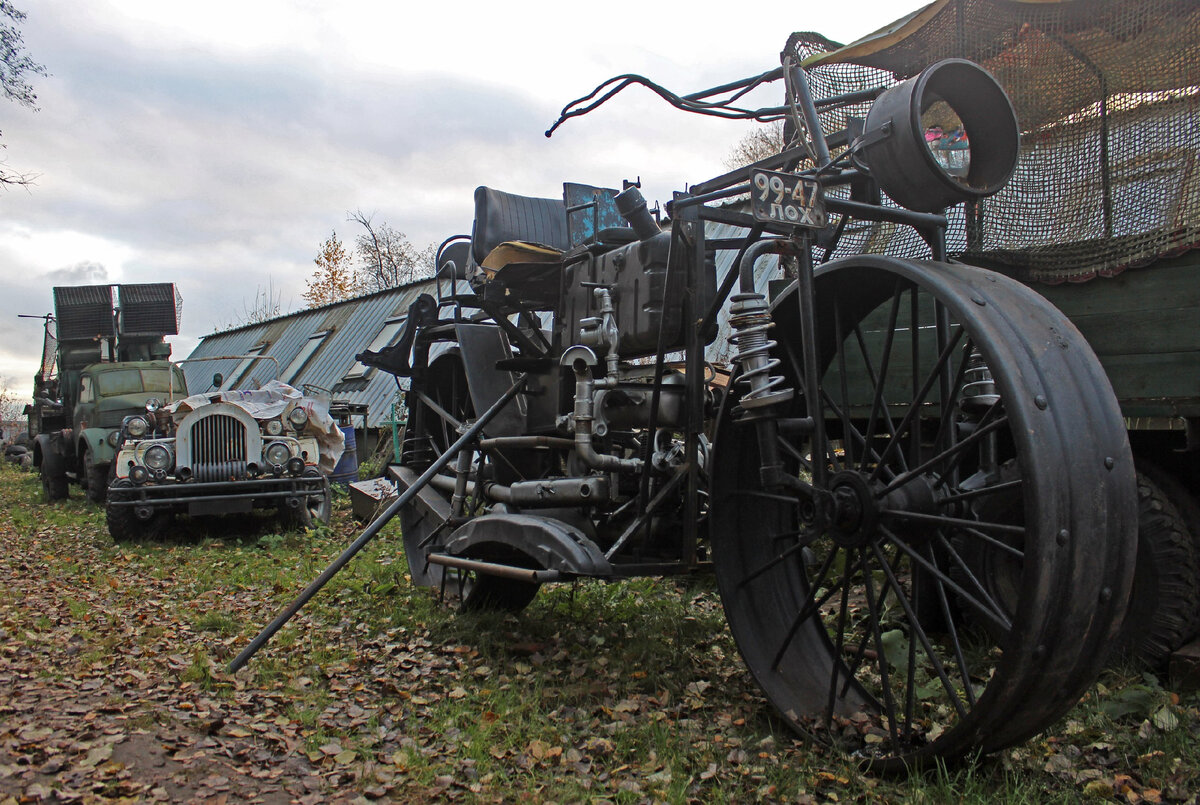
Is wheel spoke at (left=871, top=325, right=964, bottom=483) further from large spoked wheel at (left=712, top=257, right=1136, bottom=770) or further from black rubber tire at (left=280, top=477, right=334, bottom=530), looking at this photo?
black rubber tire at (left=280, top=477, right=334, bottom=530)

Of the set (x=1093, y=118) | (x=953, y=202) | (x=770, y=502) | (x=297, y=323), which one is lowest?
(x=770, y=502)

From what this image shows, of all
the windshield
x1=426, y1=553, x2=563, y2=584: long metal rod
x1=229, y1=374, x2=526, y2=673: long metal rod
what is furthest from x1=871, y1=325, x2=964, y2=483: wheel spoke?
the windshield

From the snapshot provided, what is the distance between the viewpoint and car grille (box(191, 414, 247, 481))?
998 cm

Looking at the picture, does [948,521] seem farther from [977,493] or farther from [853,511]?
[853,511]

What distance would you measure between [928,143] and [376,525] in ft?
10.4

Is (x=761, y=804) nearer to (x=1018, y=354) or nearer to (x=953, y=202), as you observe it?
(x=1018, y=354)

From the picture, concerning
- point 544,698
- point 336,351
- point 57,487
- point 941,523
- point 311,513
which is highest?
point 336,351

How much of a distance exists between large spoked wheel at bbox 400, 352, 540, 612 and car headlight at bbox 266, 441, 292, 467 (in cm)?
391

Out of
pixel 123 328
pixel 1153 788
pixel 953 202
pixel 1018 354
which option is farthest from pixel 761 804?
pixel 123 328

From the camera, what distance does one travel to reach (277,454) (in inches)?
400

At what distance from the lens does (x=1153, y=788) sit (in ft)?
10.4

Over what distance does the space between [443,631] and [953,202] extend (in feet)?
11.3

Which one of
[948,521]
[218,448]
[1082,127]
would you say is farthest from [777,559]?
[218,448]

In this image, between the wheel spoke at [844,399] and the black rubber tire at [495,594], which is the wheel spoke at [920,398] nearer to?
the wheel spoke at [844,399]
